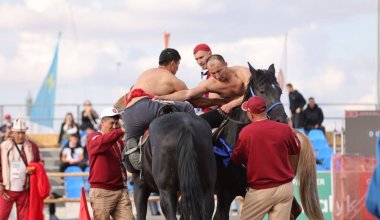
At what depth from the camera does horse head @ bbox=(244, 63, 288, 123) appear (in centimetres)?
1134

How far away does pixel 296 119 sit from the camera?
2744cm

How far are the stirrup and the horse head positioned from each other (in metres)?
1.43

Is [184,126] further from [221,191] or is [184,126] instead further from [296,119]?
[296,119]

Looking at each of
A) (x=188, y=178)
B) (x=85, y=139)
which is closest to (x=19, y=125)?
(x=188, y=178)

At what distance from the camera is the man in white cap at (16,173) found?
16.3 metres

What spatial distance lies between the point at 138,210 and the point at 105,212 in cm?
59

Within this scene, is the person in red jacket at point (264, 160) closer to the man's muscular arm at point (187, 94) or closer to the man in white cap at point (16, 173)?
the man's muscular arm at point (187, 94)

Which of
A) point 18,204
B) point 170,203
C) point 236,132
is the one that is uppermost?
point 236,132

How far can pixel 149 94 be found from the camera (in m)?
12.2

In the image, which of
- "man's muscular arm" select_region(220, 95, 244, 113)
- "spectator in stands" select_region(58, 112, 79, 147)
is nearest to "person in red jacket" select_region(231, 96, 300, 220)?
"man's muscular arm" select_region(220, 95, 244, 113)

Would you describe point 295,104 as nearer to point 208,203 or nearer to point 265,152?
point 265,152

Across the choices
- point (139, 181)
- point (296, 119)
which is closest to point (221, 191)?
point (139, 181)

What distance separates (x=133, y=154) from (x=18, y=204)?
5.04 metres

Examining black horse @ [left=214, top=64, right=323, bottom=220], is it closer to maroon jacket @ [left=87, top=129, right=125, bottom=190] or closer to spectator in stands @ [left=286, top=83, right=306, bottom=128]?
maroon jacket @ [left=87, top=129, right=125, bottom=190]
